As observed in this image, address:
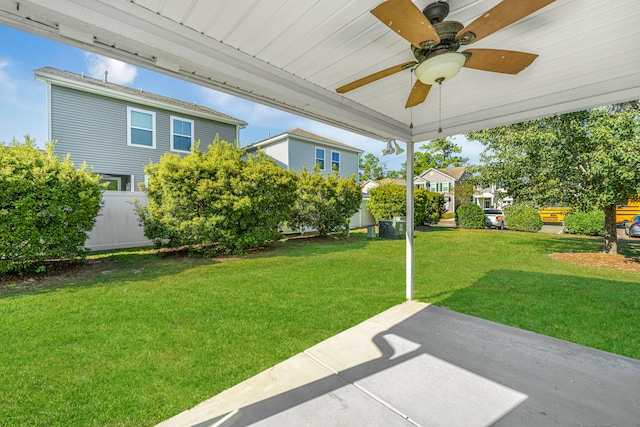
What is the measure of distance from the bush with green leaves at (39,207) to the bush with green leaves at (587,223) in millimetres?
17584

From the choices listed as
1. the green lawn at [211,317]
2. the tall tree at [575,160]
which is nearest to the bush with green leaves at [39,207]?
the green lawn at [211,317]

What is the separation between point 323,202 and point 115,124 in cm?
805

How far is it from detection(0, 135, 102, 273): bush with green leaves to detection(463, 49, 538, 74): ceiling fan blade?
7038mm

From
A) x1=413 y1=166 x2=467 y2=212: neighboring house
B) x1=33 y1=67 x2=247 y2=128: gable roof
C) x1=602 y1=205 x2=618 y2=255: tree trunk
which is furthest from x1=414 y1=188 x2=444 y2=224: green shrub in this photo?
x1=413 y1=166 x2=467 y2=212: neighboring house

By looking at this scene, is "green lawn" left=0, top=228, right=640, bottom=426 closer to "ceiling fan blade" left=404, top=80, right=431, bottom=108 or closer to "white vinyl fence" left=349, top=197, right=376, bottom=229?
"ceiling fan blade" left=404, top=80, right=431, bottom=108

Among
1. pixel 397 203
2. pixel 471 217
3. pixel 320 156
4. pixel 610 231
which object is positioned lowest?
pixel 610 231

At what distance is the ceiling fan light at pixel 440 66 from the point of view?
6.32ft

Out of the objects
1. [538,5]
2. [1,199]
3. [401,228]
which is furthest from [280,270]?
[401,228]

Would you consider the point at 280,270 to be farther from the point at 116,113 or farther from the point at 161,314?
the point at 116,113

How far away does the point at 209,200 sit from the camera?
743 centimetres

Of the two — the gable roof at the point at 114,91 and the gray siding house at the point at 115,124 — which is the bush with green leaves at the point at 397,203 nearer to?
the gable roof at the point at 114,91

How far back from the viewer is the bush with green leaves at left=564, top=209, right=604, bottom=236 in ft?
40.4

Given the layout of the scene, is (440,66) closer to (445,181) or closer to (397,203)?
(397,203)

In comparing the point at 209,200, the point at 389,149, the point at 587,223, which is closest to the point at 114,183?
the point at 209,200
